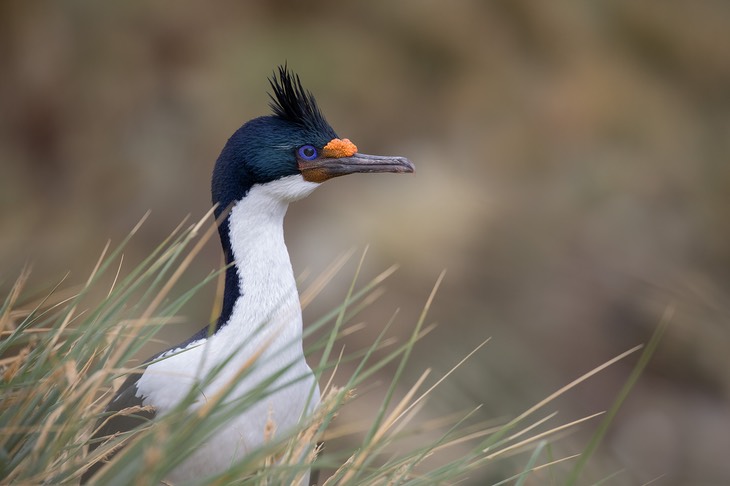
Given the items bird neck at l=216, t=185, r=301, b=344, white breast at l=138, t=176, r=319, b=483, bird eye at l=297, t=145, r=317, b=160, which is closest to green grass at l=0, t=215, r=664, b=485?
white breast at l=138, t=176, r=319, b=483

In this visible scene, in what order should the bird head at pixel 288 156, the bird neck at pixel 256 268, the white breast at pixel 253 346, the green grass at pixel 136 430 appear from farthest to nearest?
the bird head at pixel 288 156
the bird neck at pixel 256 268
the white breast at pixel 253 346
the green grass at pixel 136 430

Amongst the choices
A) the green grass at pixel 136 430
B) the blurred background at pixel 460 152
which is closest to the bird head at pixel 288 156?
the green grass at pixel 136 430

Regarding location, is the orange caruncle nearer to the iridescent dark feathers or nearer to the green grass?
the iridescent dark feathers

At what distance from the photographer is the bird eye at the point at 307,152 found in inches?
143

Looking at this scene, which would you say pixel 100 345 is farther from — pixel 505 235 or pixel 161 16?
pixel 161 16

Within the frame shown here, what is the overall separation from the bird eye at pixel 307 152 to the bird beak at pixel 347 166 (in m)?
0.02

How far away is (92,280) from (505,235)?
7.16 metres

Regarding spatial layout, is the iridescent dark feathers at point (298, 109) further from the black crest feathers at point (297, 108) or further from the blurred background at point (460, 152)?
the blurred background at point (460, 152)

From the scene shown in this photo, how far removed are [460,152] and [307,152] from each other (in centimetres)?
723

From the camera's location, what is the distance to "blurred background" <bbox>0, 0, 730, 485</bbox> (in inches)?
370

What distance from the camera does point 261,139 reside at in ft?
11.7

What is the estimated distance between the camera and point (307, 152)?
3648mm

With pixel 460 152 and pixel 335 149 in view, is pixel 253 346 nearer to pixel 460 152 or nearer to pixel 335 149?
pixel 335 149

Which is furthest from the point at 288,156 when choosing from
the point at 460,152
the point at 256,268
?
the point at 460,152
